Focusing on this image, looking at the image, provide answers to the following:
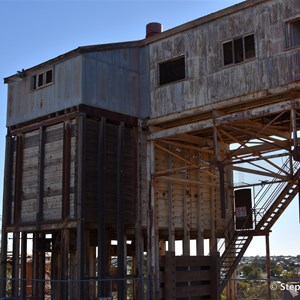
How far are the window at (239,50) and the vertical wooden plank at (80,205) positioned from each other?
653 centimetres

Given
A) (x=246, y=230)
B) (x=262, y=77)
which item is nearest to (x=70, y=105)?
(x=262, y=77)

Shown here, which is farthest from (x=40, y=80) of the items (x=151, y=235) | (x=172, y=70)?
(x=151, y=235)

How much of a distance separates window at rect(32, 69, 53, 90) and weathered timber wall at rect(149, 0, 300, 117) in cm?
481

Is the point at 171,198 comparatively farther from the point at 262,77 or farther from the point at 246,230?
the point at 262,77

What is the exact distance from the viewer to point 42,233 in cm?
2805

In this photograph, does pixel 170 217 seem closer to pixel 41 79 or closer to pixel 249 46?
pixel 249 46

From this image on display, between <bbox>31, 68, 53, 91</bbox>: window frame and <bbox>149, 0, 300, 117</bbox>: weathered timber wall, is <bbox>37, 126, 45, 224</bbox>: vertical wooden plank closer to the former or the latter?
<bbox>31, 68, 53, 91</bbox>: window frame

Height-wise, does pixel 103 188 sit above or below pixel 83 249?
above

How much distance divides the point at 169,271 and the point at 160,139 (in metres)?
7.15

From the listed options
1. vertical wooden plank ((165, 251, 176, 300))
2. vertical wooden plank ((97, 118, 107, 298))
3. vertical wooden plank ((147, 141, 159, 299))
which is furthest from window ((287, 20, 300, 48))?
vertical wooden plank ((165, 251, 176, 300))

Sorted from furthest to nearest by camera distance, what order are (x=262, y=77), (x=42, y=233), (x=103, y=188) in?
1. (x=42, y=233)
2. (x=103, y=188)
3. (x=262, y=77)

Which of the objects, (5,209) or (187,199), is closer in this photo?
(5,209)

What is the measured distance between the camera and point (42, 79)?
2634cm

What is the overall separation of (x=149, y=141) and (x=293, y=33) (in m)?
7.91
